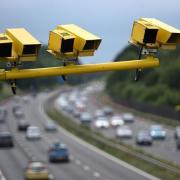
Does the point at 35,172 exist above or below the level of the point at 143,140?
above

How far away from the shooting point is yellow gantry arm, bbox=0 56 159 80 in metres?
13.7

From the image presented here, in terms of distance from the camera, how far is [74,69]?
1390cm

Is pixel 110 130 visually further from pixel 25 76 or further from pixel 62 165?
pixel 25 76

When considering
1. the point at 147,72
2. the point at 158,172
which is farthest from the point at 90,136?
the point at 147,72

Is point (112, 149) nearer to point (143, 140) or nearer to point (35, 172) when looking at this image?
point (143, 140)

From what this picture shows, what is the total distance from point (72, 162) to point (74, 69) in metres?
45.0

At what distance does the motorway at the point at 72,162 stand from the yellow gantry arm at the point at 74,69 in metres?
28.5

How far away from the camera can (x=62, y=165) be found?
5634cm

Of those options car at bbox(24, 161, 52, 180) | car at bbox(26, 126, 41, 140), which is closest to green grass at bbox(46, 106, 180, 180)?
car at bbox(26, 126, 41, 140)

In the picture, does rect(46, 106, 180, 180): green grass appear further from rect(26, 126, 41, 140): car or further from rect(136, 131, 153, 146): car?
rect(26, 126, 41, 140): car

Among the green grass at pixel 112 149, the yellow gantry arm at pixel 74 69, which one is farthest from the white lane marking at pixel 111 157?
the yellow gantry arm at pixel 74 69

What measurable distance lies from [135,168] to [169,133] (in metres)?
35.5

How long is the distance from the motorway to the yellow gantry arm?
2846 centimetres

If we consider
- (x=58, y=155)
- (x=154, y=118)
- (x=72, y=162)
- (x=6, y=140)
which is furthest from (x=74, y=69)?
(x=154, y=118)
